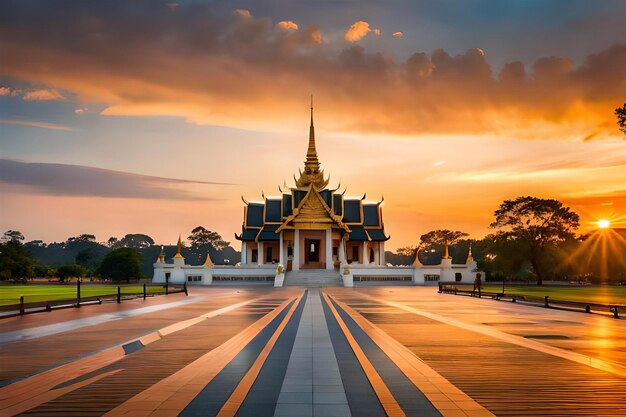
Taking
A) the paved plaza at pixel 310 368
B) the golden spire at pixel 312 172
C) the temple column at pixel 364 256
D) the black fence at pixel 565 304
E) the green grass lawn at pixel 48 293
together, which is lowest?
the green grass lawn at pixel 48 293

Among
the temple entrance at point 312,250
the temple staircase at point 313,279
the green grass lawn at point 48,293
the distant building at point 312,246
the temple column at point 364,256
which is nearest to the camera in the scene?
the green grass lawn at point 48,293

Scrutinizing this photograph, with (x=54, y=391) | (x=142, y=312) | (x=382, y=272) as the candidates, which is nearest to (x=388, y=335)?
(x=54, y=391)

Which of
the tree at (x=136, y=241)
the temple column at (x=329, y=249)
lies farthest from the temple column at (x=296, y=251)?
the tree at (x=136, y=241)

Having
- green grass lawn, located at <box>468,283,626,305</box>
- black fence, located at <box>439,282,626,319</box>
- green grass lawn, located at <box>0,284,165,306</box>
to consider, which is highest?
black fence, located at <box>439,282,626,319</box>

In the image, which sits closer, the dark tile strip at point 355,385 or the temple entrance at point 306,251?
the dark tile strip at point 355,385

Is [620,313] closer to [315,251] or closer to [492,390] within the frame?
[492,390]

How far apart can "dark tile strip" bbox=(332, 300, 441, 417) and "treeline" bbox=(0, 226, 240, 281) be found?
60277mm

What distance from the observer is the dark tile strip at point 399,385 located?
279 inches

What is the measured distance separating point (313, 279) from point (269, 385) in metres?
45.6

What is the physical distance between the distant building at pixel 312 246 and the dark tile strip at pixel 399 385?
40339 millimetres

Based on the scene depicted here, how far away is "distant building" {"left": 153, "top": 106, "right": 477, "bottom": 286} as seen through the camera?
2303 inches

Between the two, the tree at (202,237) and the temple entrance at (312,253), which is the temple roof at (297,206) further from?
the tree at (202,237)

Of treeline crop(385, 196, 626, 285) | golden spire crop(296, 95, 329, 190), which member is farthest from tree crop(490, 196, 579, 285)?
golden spire crop(296, 95, 329, 190)

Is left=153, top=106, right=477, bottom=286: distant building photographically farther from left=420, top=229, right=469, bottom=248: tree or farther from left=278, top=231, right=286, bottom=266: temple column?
left=420, top=229, right=469, bottom=248: tree
